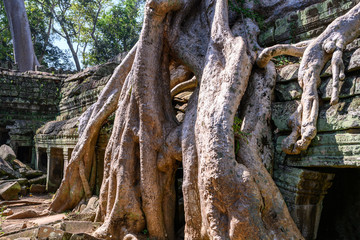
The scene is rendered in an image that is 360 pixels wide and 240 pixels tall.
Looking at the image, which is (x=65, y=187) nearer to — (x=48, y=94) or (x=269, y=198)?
(x=269, y=198)

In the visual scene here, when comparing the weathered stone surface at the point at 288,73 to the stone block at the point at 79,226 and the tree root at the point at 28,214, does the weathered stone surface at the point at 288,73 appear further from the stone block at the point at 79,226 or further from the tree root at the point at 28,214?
the tree root at the point at 28,214

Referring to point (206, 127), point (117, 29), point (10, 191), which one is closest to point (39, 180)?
→ point (10, 191)

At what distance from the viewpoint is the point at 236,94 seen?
241 centimetres

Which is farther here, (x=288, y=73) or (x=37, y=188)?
(x=37, y=188)

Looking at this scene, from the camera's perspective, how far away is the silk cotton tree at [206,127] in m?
2.10

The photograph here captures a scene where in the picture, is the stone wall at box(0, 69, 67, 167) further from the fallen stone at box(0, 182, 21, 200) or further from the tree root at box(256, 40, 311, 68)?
the tree root at box(256, 40, 311, 68)

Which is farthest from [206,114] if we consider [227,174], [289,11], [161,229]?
[289,11]

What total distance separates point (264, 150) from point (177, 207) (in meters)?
1.24

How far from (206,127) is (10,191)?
15.6 ft

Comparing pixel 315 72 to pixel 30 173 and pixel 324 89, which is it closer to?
pixel 324 89

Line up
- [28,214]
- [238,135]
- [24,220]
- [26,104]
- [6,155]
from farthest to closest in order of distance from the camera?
[26,104] → [6,155] → [28,214] → [24,220] → [238,135]

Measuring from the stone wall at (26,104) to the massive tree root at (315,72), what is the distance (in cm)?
820

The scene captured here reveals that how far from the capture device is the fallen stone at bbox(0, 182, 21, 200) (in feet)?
17.6

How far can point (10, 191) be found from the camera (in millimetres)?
5410
